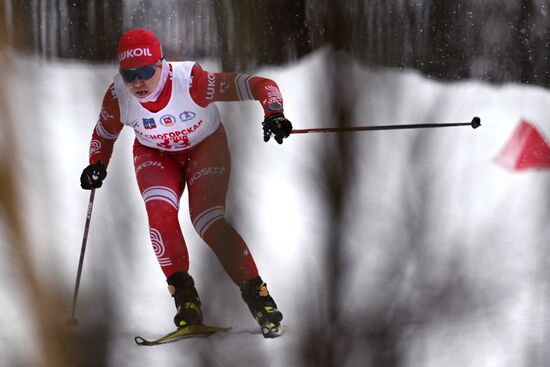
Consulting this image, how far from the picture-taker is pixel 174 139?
2070 mm

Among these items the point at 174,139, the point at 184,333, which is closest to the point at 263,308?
the point at 184,333

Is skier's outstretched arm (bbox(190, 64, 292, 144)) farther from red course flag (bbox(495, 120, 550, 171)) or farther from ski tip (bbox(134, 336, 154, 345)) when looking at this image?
red course flag (bbox(495, 120, 550, 171))

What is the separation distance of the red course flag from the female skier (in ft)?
3.08

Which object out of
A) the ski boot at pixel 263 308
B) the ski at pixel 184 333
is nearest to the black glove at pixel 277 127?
the ski boot at pixel 263 308

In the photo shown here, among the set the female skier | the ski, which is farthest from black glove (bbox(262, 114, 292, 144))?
the ski

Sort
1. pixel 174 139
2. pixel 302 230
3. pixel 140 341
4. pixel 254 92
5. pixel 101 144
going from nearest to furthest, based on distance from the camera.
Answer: pixel 254 92, pixel 302 230, pixel 140 341, pixel 101 144, pixel 174 139

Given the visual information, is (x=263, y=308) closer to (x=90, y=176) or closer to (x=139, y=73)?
(x=90, y=176)

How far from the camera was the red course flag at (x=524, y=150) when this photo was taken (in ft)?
7.55

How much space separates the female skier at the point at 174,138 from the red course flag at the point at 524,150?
939mm

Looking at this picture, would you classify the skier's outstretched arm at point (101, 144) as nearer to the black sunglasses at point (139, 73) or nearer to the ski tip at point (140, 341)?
the black sunglasses at point (139, 73)

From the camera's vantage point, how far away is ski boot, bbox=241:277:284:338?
4.39 ft

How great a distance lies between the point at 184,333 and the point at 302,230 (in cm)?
34

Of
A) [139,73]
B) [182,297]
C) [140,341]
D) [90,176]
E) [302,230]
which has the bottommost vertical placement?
[140,341]

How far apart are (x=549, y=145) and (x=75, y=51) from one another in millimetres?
1713
